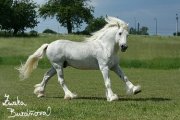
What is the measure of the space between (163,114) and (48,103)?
3.26m

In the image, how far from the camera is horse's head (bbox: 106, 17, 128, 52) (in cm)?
1290

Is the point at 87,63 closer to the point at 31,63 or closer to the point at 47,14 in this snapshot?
the point at 31,63

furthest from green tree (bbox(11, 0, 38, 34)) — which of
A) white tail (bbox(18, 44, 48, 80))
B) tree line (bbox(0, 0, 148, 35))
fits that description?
white tail (bbox(18, 44, 48, 80))

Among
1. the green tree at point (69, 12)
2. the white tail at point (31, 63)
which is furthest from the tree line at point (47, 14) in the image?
the white tail at point (31, 63)

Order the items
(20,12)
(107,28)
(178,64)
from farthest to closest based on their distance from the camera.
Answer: (20,12), (178,64), (107,28)

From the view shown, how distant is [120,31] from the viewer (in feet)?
43.0

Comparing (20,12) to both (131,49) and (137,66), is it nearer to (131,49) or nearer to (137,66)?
(131,49)

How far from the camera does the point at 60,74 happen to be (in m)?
13.8

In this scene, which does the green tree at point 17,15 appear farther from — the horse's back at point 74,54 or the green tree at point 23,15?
the horse's back at point 74,54

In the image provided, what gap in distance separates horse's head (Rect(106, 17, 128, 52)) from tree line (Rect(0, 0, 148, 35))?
2866 inches

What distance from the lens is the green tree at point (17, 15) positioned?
85.8m

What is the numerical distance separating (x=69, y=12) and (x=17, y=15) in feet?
59.9

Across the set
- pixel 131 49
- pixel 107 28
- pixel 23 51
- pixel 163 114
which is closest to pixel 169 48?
pixel 131 49

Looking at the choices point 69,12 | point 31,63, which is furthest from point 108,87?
point 69,12
